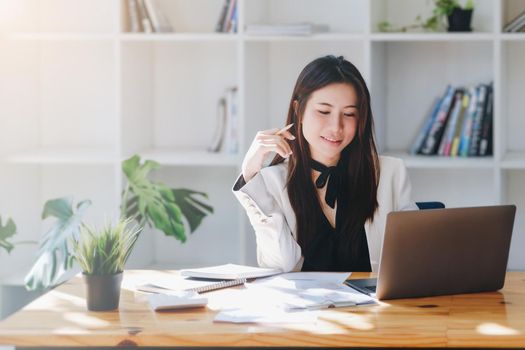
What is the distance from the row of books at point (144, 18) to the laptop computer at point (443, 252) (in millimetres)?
2091

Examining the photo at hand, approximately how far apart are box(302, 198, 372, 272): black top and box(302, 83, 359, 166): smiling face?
6.8 inches

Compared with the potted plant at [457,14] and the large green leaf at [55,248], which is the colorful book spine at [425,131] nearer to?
the potted plant at [457,14]

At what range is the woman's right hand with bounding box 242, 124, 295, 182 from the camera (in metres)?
2.74

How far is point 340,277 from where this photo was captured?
8.19 ft

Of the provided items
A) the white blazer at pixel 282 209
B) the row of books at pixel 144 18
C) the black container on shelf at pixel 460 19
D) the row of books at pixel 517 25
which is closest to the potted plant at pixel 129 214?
the row of books at pixel 144 18

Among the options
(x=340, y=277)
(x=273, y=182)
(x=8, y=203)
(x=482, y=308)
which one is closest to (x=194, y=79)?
(x=8, y=203)

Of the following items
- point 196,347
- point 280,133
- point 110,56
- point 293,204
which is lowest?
point 196,347

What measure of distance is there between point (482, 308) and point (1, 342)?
1.07m

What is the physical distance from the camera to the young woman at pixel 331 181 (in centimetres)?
286

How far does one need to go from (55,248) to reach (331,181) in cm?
114

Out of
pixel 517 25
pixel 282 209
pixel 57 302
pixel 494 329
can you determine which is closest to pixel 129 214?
pixel 282 209

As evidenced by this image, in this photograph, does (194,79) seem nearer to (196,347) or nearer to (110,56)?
(110,56)

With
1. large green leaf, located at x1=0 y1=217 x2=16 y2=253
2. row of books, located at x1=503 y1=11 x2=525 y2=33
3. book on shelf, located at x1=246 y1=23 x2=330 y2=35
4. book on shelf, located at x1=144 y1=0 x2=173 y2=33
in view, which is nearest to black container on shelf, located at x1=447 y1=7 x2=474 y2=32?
row of books, located at x1=503 y1=11 x2=525 y2=33

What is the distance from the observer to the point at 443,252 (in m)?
2.28
